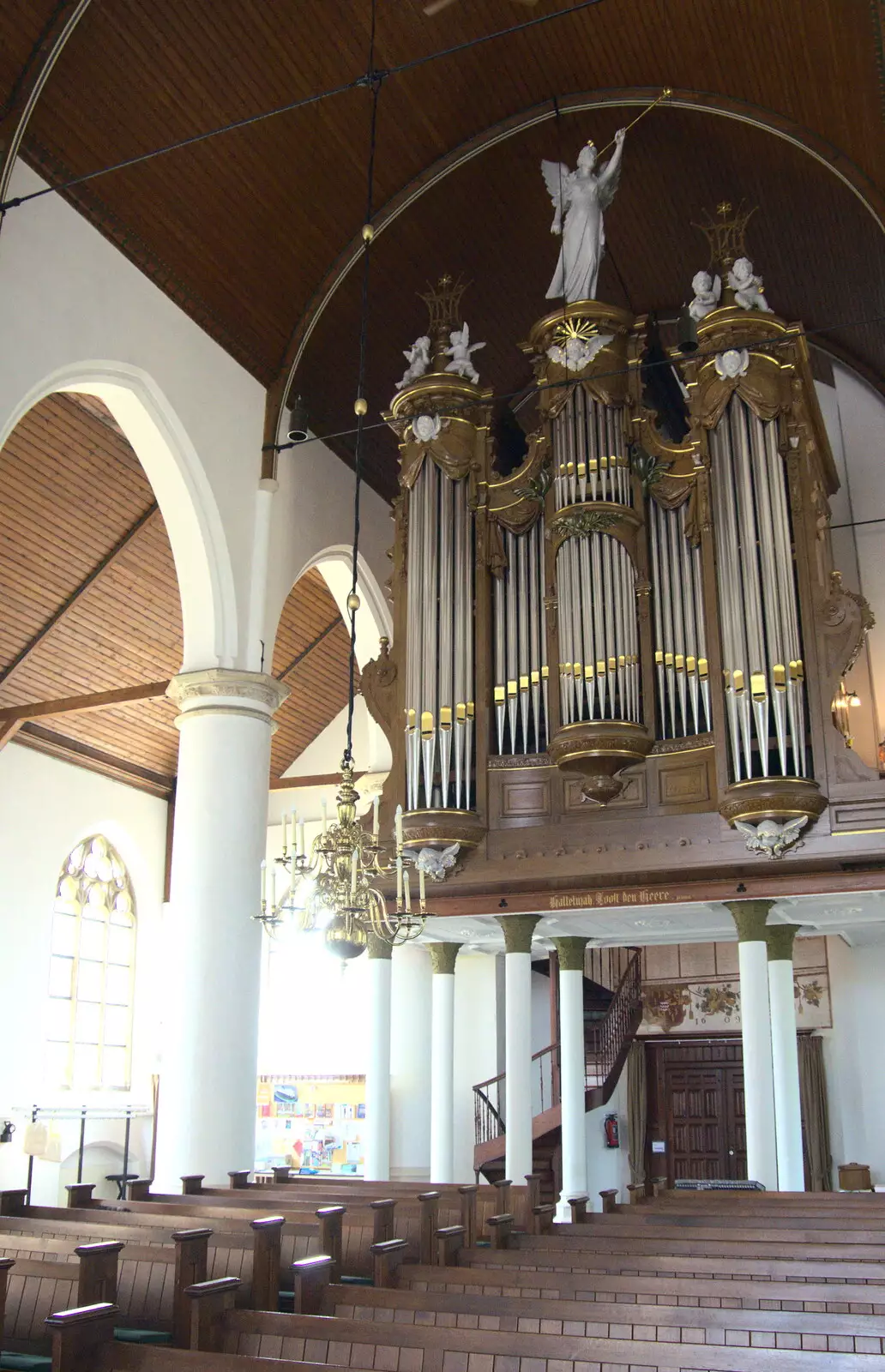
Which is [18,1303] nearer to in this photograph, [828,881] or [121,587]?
[828,881]

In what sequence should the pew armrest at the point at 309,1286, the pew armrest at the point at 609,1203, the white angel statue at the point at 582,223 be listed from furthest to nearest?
the white angel statue at the point at 582,223 → the pew armrest at the point at 609,1203 → the pew armrest at the point at 309,1286

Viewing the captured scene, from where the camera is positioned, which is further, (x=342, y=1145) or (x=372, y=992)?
(x=342, y=1145)

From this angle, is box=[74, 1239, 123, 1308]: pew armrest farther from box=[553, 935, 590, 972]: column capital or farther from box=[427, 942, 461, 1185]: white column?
box=[553, 935, 590, 972]: column capital

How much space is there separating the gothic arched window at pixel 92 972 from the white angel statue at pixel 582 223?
1029 cm

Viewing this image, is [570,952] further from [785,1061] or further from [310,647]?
[310,647]

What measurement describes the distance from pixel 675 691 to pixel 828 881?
1835mm

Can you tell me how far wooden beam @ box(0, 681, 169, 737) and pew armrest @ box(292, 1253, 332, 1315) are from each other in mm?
9660

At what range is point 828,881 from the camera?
952 centimetres

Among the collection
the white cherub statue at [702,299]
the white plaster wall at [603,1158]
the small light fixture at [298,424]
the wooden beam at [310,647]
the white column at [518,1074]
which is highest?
the white cherub statue at [702,299]

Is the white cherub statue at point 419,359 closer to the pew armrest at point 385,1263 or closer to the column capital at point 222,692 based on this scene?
the column capital at point 222,692

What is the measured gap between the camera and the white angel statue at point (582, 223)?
36.9 feet

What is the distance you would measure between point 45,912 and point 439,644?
8144 millimetres

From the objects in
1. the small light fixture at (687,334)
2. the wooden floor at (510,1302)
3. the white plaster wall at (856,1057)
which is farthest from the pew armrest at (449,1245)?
the white plaster wall at (856,1057)

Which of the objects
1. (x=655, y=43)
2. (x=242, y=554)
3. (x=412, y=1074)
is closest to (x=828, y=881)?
(x=242, y=554)
